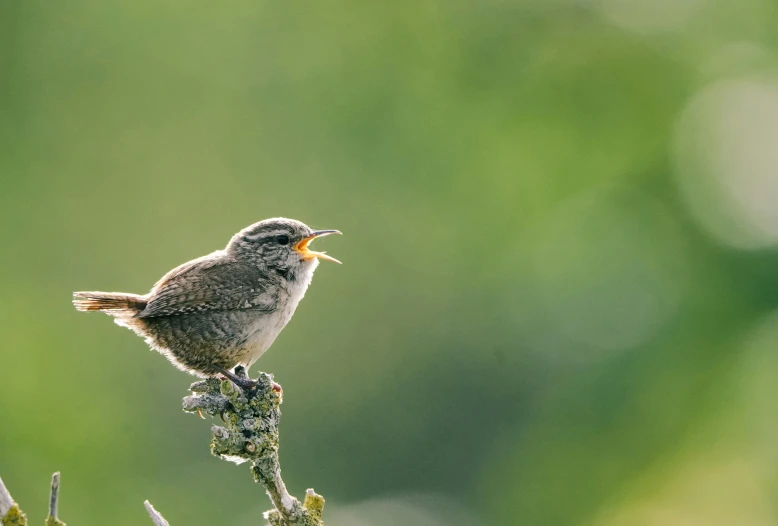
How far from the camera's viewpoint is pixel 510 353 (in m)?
11.2

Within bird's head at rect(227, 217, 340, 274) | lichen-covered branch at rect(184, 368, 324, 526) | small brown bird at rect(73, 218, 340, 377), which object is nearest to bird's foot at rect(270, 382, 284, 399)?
lichen-covered branch at rect(184, 368, 324, 526)

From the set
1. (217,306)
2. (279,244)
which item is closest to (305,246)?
(279,244)

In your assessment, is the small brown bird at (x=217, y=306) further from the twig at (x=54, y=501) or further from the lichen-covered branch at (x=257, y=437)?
the twig at (x=54, y=501)

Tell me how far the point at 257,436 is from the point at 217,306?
4.20 feet

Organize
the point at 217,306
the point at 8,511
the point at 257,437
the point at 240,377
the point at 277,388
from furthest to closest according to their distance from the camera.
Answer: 1. the point at 217,306
2. the point at 240,377
3. the point at 277,388
4. the point at 257,437
5. the point at 8,511

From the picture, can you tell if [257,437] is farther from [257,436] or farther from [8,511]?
[8,511]

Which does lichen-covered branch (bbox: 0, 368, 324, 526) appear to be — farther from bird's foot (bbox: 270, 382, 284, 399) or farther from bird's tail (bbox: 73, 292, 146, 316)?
bird's tail (bbox: 73, 292, 146, 316)

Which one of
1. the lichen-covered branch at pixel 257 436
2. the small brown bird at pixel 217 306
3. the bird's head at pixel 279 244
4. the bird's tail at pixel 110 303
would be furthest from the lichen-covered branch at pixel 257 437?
the bird's head at pixel 279 244

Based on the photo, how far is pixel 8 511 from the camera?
2.03m

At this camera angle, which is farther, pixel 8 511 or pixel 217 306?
pixel 217 306

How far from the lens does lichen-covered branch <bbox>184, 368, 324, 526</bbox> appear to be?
2.69m

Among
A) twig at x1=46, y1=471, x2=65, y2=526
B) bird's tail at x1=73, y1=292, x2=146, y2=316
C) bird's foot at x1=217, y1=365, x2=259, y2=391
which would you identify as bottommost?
twig at x1=46, y1=471, x2=65, y2=526

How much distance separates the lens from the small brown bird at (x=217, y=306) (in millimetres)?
3967

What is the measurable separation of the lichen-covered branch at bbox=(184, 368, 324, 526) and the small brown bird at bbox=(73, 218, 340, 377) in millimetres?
603
